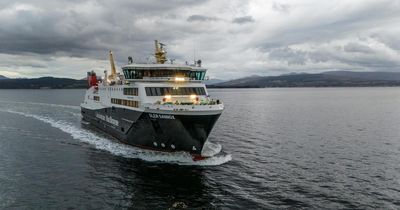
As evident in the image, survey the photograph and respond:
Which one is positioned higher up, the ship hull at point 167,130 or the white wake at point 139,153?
the ship hull at point 167,130

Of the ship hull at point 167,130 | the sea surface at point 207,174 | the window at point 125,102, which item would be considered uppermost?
the window at point 125,102

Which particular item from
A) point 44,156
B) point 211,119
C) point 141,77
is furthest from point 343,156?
point 44,156

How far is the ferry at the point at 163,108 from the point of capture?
3272cm

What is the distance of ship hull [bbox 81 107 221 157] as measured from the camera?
3266 cm

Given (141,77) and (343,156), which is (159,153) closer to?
(141,77)

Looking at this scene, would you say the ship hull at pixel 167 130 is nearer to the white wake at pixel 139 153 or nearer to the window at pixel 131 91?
the white wake at pixel 139 153

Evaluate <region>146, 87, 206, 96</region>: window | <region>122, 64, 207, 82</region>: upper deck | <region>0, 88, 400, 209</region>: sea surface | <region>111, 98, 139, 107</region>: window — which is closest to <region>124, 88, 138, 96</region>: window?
<region>111, 98, 139, 107</region>: window

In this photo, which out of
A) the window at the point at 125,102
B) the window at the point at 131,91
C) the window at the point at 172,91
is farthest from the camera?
the window at the point at 131,91

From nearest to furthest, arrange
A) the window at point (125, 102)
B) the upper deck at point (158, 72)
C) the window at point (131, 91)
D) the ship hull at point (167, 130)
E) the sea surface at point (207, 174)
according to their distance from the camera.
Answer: the sea surface at point (207, 174), the ship hull at point (167, 130), the window at point (125, 102), the window at point (131, 91), the upper deck at point (158, 72)

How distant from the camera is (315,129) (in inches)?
2335

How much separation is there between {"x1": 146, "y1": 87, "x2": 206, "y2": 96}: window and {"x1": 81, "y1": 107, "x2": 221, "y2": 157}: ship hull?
9.78 ft

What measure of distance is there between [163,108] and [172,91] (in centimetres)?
501

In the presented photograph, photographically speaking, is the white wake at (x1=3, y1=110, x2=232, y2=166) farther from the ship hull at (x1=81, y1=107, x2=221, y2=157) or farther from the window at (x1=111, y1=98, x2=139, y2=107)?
the window at (x1=111, y1=98, x2=139, y2=107)

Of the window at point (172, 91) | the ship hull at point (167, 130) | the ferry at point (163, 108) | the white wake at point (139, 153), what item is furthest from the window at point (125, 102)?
the white wake at point (139, 153)
